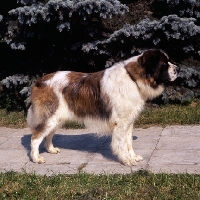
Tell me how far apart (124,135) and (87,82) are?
3.10 ft

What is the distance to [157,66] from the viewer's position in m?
6.16

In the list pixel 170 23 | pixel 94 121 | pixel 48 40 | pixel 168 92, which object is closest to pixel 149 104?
pixel 168 92

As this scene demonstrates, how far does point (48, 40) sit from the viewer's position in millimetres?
10227

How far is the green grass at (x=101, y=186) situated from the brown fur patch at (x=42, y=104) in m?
1.09

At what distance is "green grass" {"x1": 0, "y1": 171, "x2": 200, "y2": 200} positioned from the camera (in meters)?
4.96

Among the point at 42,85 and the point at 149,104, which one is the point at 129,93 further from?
the point at 149,104

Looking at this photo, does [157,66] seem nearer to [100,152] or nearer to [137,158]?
[137,158]

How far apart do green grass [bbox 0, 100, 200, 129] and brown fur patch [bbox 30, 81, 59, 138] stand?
2.12 metres

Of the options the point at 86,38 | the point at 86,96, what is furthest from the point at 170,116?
the point at 86,96

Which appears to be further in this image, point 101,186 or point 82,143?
point 82,143

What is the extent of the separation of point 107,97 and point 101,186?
1481mm

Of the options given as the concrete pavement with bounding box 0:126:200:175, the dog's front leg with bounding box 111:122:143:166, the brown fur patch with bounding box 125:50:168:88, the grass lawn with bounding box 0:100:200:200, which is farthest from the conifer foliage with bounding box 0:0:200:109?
the grass lawn with bounding box 0:100:200:200

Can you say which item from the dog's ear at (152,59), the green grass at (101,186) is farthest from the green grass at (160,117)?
the green grass at (101,186)

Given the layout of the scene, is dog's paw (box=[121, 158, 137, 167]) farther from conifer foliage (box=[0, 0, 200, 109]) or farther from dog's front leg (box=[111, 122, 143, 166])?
conifer foliage (box=[0, 0, 200, 109])
